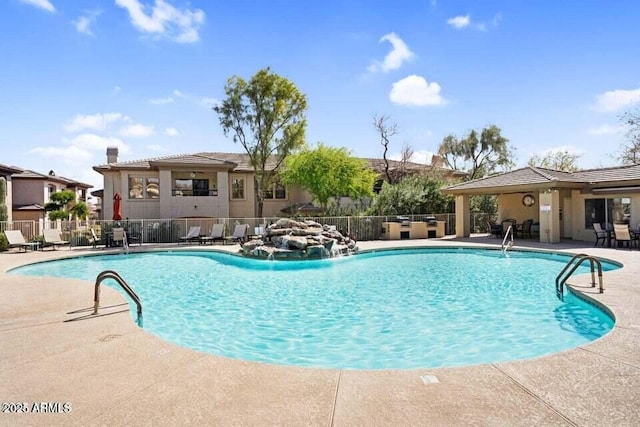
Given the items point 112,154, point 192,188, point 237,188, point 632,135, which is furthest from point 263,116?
point 632,135

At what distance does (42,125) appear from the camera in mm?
15766

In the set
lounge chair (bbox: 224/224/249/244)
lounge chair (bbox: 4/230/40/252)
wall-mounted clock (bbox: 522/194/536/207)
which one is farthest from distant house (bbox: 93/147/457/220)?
wall-mounted clock (bbox: 522/194/536/207)

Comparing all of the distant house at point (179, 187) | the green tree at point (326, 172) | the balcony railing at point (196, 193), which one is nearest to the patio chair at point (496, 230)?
the green tree at point (326, 172)

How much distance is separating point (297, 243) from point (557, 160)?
1335 inches

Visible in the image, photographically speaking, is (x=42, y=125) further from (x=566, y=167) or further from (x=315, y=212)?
(x=566, y=167)

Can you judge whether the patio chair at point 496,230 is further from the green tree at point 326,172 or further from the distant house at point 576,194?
the green tree at point 326,172

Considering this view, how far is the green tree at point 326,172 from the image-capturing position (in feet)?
78.0

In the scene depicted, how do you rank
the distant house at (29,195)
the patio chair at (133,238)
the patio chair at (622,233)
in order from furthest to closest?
the distant house at (29,195)
the patio chair at (133,238)
the patio chair at (622,233)

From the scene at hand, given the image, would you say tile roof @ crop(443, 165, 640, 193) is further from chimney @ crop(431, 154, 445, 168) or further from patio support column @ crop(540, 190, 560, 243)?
chimney @ crop(431, 154, 445, 168)

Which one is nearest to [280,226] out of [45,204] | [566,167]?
[45,204]

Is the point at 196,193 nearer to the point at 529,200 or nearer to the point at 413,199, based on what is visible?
the point at 413,199

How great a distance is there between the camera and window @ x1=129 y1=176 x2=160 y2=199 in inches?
947

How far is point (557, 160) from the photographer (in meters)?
37.5

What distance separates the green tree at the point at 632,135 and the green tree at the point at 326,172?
70.7 feet
